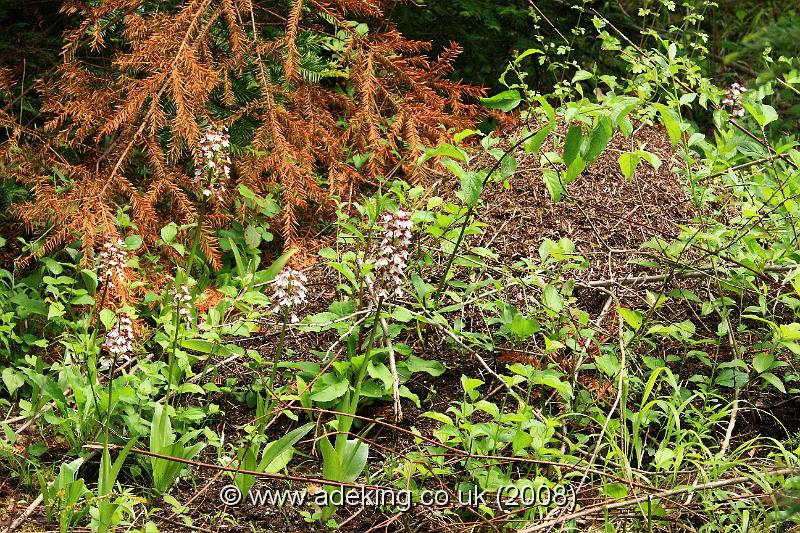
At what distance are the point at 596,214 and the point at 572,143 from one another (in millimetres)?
1335

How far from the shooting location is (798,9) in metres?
6.02

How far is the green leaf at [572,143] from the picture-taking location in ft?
7.70

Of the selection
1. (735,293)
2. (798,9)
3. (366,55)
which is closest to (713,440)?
(735,293)

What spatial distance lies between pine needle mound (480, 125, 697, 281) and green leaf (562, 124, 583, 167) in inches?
39.0

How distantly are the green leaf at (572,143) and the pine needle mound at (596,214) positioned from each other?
0.99 metres

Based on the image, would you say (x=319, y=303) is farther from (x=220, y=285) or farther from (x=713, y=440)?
(x=713, y=440)

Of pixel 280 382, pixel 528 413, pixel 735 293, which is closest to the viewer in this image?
pixel 528 413

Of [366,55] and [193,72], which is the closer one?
[193,72]

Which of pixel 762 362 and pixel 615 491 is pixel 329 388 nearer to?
pixel 615 491

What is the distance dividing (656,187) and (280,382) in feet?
6.37

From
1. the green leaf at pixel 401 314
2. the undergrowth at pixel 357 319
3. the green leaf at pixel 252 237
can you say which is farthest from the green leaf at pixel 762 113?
the green leaf at pixel 252 237

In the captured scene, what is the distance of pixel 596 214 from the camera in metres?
3.63

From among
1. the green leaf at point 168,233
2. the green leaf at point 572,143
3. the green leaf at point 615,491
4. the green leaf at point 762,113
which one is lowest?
the green leaf at point 615,491

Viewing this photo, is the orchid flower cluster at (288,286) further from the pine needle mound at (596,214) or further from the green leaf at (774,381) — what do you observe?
the green leaf at (774,381)
